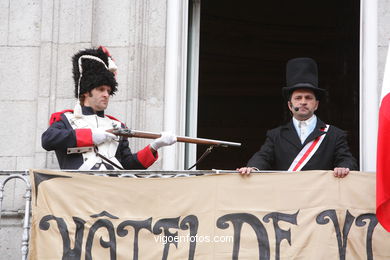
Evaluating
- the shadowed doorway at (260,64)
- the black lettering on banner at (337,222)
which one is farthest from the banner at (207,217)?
the shadowed doorway at (260,64)

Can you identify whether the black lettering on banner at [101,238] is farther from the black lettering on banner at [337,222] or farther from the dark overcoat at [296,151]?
the black lettering on banner at [337,222]

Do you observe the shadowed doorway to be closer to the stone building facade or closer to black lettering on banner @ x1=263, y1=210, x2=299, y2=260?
the stone building facade

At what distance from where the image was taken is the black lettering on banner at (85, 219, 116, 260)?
8.91m

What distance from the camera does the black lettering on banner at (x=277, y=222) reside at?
8.80 metres

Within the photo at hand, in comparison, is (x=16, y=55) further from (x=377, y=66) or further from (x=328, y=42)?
(x=328, y=42)

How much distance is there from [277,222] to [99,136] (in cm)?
180

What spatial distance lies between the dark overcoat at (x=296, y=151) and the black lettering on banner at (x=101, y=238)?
1.35 m

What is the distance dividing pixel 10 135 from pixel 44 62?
2.69 feet

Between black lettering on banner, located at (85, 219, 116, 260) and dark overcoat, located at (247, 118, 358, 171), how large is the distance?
4.42 ft

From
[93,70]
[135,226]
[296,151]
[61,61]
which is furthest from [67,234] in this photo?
[61,61]

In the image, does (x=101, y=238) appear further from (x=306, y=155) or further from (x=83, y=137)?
(x=306, y=155)

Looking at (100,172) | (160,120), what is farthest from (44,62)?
(100,172)

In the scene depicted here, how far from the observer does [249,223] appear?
8891 mm

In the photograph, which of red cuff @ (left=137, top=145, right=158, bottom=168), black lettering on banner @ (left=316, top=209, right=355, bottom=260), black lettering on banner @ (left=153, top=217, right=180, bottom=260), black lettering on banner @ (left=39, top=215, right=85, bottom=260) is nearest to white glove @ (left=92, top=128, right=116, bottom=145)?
red cuff @ (left=137, top=145, right=158, bottom=168)
